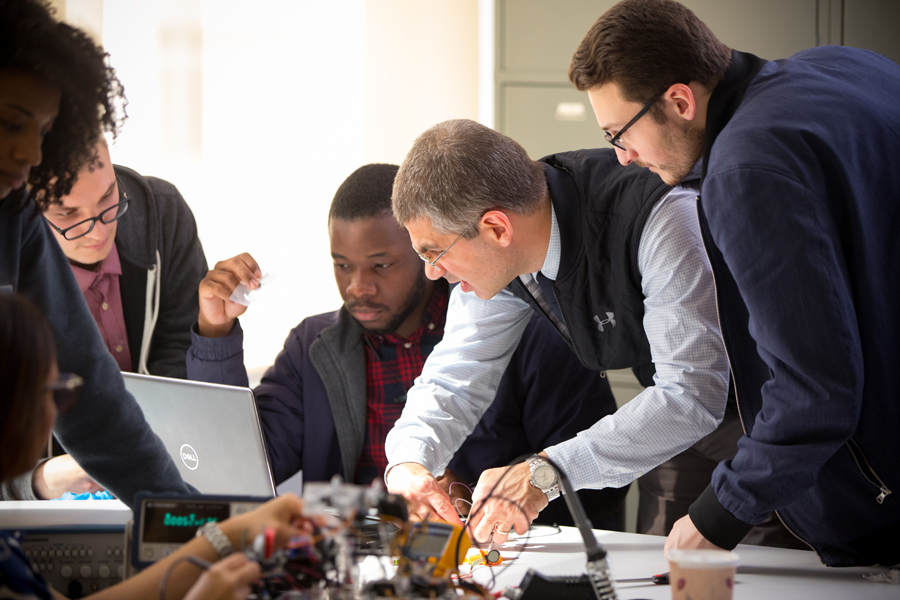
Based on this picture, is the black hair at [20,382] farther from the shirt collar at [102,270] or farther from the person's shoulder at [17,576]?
the shirt collar at [102,270]

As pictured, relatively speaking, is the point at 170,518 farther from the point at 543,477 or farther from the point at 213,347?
the point at 213,347

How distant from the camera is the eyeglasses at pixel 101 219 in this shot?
1531 millimetres

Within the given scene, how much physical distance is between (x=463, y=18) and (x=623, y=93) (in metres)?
2.20

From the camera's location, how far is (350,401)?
1.91 metres

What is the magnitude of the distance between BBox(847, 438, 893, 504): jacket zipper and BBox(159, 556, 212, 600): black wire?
0.84m

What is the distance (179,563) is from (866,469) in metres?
0.90

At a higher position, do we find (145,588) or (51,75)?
(51,75)

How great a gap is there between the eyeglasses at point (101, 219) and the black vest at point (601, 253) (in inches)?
37.7

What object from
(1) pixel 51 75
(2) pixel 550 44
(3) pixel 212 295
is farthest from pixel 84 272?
(2) pixel 550 44

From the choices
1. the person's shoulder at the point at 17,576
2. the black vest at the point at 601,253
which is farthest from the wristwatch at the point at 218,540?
the black vest at the point at 601,253

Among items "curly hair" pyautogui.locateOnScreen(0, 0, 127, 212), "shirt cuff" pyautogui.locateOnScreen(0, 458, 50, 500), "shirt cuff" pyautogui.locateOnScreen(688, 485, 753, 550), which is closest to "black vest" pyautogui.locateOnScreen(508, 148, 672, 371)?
"shirt cuff" pyautogui.locateOnScreen(688, 485, 753, 550)

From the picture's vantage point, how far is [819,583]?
3.55 feet

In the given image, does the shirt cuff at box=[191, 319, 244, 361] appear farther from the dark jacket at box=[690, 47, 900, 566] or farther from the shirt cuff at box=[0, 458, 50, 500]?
the dark jacket at box=[690, 47, 900, 566]

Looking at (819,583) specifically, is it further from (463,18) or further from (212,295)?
(463,18)
